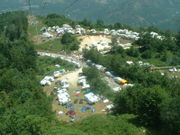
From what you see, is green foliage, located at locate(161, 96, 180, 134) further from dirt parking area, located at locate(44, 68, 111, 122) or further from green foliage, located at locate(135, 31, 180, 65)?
green foliage, located at locate(135, 31, 180, 65)

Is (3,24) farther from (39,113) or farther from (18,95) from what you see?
(39,113)

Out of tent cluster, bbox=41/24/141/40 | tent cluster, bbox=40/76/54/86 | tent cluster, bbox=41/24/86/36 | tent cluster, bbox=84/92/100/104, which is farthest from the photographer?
tent cluster, bbox=41/24/86/36

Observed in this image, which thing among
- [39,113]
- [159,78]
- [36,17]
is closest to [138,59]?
[159,78]

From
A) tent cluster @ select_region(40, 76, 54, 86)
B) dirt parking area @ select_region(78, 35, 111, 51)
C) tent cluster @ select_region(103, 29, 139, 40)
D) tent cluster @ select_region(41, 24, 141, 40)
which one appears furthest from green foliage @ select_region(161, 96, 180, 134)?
tent cluster @ select_region(41, 24, 141, 40)

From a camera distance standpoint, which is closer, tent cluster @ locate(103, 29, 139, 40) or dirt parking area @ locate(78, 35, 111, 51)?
dirt parking area @ locate(78, 35, 111, 51)

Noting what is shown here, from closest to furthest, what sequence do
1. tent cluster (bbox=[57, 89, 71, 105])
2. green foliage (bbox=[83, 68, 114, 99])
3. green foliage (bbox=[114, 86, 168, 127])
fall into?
1. green foliage (bbox=[114, 86, 168, 127])
2. tent cluster (bbox=[57, 89, 71, 105])
3. green foliage (bbox=[83, 68, 114, 99])

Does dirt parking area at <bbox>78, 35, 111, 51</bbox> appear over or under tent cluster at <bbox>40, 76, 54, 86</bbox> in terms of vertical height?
under

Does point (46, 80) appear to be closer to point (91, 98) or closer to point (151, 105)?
point (91, 98)

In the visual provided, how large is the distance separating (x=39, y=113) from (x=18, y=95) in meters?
4.80

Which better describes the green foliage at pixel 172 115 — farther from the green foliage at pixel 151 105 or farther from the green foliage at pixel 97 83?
the green foliage at pixel 97 83

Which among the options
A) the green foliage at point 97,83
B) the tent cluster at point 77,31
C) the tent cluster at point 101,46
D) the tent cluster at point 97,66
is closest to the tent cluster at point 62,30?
the tent cluster at point 77,31

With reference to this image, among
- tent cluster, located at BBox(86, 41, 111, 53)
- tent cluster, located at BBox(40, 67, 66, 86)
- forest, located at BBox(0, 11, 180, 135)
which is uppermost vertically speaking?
forest, located at BBox(0, 11, 180, 135)

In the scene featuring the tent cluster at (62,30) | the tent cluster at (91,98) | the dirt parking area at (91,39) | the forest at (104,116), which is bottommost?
the dirt parking area at (91,39)

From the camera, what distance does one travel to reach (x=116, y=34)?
64.1m
